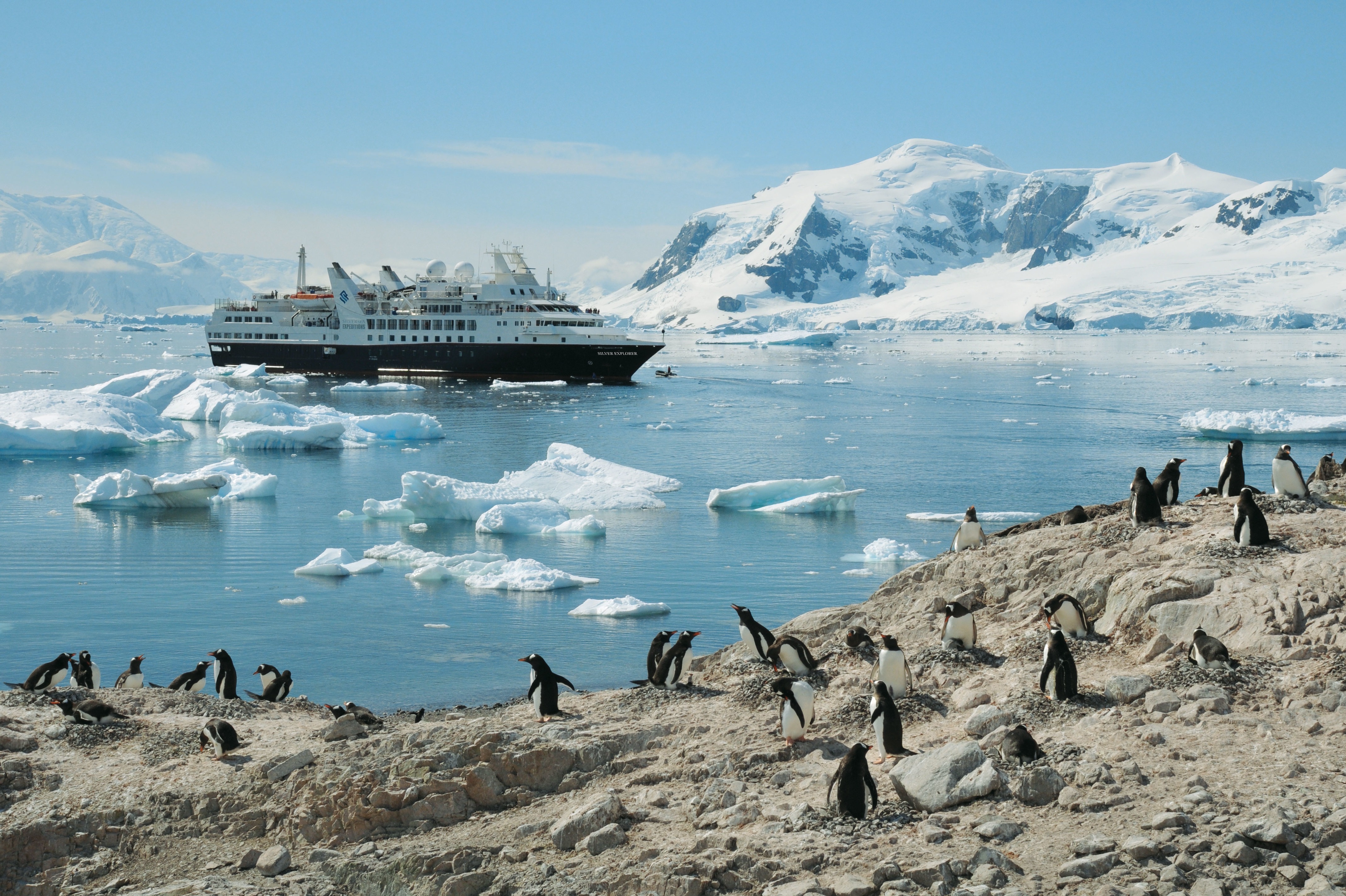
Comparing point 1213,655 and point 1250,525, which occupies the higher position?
point 1250,525

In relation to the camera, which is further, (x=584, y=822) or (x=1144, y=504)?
(x=1144, y=504)

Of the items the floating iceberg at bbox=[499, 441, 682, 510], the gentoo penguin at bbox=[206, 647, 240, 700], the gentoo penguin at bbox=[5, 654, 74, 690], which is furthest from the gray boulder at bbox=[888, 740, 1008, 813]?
the floating iceberg at bbox=[499, 441, 682, 510]

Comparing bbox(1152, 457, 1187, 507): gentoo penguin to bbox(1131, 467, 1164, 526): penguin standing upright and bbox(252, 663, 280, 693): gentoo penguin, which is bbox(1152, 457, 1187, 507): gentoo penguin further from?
bbox(252, 663, 280, 693): gentoo penguin

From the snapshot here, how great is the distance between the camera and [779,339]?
117 meters

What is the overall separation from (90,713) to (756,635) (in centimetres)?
614

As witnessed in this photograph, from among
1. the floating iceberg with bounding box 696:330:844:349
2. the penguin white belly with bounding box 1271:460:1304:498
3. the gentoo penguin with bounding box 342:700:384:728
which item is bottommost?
the gentoo penguin with bounding box 342:700:384:728

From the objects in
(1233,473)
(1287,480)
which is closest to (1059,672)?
(1287,480)

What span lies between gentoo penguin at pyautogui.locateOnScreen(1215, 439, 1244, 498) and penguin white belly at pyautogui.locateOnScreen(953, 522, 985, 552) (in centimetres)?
263

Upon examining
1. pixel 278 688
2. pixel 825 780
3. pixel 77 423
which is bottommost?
pixel 278 688

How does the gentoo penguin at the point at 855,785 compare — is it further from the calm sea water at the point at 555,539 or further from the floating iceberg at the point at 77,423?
the floating iceberg at the point at 77,423

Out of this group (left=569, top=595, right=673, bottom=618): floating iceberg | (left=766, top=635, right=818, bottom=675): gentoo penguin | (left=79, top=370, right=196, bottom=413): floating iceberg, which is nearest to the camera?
(left=766, top=635, right=818, bottom=675): gentoo penguin

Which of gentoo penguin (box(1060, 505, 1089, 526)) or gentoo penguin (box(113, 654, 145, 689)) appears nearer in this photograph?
gentoo penguin (box(1060, 505, 1089, 526))

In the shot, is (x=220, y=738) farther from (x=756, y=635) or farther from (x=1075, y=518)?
(x=1075, y=518)

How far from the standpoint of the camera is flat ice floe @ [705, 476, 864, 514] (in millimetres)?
26297
